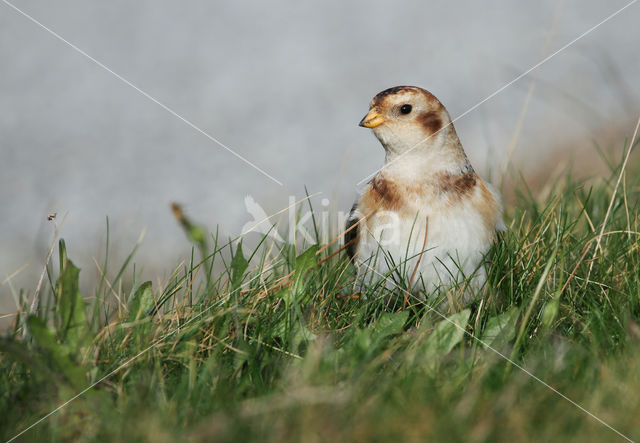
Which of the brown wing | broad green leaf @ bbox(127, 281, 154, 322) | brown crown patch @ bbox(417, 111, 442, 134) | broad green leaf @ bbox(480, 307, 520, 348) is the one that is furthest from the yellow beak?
broad green leaf @ bbox(127, 281, 154, 322)

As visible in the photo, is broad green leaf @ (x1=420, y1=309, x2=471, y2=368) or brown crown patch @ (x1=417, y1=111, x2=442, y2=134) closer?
broad green leaf @ (x1=420, y1=309, x2=471, y2=368)

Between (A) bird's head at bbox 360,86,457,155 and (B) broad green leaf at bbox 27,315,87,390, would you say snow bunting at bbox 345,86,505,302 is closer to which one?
(A) bird's head at bbox 360,86,457,155

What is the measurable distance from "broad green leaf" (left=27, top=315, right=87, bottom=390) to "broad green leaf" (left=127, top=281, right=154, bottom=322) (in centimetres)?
39

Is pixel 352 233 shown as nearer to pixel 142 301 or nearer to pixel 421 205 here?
pixel 421 205

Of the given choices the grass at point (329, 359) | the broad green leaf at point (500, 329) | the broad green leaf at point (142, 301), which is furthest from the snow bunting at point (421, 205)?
the broad green leaf at point (142, 301)

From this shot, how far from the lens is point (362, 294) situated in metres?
2.68

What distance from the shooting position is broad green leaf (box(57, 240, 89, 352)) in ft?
6.92

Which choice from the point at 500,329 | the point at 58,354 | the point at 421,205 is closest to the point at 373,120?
the point at 421,205

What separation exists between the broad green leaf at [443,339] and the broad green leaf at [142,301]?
971mm

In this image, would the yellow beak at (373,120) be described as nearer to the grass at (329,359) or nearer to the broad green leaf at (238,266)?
the grass at (329,359)

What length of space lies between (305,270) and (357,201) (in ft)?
2.55

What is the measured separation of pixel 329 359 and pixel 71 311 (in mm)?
809

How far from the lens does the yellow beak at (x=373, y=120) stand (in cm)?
317

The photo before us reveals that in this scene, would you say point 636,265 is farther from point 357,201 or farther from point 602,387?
point 357,201
